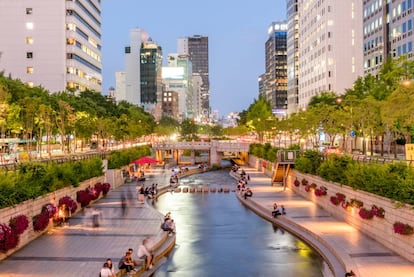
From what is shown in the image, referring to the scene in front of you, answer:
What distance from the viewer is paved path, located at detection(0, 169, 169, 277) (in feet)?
80.4

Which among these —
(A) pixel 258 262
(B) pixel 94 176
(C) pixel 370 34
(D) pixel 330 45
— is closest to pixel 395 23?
(C) pixel 370 34

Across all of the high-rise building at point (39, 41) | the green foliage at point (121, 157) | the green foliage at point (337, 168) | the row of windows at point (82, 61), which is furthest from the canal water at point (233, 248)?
the row of windows at point (82, 61)

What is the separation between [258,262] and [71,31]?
338 ft

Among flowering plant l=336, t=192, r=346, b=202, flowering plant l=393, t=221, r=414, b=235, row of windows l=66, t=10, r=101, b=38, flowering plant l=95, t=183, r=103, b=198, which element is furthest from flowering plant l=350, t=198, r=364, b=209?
row of windows l=66, t=10, r=101, b=38

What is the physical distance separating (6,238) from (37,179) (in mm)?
8621

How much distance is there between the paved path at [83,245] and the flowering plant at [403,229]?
1418 cm

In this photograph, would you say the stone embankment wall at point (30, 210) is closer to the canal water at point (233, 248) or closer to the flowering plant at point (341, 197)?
the canal water at point (233, 248)

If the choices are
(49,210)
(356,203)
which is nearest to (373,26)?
→ (356,203)

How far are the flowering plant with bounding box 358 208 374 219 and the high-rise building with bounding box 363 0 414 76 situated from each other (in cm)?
5310

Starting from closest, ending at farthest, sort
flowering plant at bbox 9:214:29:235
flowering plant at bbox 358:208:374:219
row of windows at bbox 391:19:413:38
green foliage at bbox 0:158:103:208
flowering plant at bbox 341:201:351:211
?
flowering plant at bbox 9:214:29:235, green foliage at bbox 0:158:103:208, flowering plant at bbox 358:208:374:219, flowering plant at bbox 341:201:351:211, row of windows at bbox 391:19:413:38

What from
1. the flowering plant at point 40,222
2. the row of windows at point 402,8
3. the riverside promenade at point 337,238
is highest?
the row of windows at point 402,8

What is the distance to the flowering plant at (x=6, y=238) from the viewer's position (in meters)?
25.6

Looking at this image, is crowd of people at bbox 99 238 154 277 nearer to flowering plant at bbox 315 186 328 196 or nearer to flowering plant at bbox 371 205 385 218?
flowering plant at bbox 371 205 385 218

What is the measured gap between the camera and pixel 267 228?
38344mm
